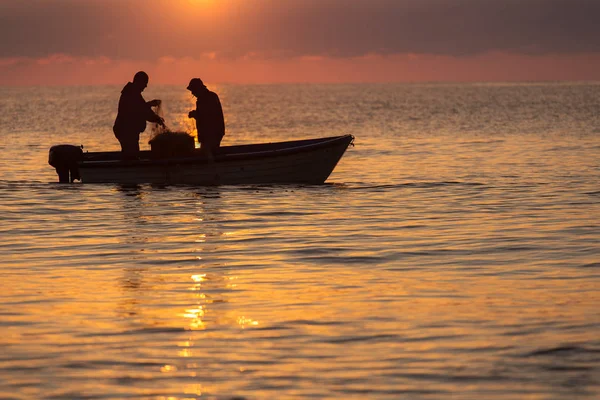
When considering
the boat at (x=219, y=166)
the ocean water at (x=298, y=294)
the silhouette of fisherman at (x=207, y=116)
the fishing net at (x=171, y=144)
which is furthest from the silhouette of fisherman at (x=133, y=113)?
the ocean water at (x=298, y=294)

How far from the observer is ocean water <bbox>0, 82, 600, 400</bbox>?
28.1ft

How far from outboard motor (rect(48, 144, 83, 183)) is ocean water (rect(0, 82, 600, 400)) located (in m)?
1.23

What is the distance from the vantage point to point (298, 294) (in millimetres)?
11766

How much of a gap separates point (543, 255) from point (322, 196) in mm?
9061

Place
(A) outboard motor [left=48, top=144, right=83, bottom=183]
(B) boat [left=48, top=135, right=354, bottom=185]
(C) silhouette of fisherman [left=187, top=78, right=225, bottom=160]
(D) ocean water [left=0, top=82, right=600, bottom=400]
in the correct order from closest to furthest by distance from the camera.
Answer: (D) ocean water [left=0, top=82, right=600, bottom=400] → (B) boat [left=48, top=135, right=354, bottom=185] → (C) silhouette of fisherman [left=187, top=78, right=225, bottom=160] → (A) outboard motor [left=48, top=144, right=83, bottom=183]

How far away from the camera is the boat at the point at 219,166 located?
24.5 m

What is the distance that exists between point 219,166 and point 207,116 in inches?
43.2

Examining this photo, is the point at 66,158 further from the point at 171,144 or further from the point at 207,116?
the point at 207,116

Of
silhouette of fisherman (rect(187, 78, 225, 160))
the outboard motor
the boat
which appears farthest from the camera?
the outboard motor

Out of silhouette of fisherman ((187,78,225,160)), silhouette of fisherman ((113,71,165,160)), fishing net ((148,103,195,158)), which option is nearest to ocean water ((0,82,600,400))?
fishing net ((148,103,195,158))

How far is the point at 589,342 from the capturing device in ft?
31.2

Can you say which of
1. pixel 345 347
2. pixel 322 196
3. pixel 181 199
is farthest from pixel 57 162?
pixel 345 347

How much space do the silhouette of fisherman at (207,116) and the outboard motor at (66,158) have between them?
279cm

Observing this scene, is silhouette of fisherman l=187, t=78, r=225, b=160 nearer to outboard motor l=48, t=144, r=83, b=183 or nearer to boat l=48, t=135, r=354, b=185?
boat l=48, t=135, r=354, b=185
